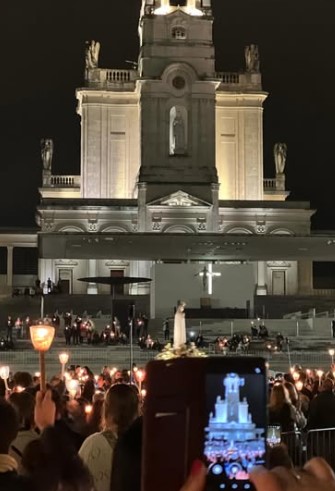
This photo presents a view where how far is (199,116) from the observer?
61.3m

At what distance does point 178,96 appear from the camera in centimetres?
6128

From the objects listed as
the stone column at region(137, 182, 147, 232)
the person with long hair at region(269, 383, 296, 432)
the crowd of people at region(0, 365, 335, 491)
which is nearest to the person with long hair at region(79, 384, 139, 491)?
the crowd of people at region(0, 365, 335, 491)

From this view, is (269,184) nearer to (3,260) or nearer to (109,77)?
(109,77)

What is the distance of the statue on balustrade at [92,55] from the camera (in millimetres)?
63750

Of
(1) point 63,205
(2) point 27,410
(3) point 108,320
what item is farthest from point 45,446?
(1) point 63,205

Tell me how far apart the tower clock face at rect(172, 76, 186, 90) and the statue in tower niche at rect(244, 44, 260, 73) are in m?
6.27

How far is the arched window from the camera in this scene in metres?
61.4

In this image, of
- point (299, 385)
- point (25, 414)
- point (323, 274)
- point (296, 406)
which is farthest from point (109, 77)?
point (25, 414)

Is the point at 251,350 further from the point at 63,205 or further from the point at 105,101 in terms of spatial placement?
the point at 105,101

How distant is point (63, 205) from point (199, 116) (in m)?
10.4

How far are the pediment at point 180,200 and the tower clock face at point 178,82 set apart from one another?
7.02 metres

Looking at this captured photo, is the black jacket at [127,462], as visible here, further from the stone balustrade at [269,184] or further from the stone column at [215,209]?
the stone balustrade at [269,184]

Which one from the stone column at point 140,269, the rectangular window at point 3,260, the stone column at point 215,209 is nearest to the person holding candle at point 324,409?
the stone column at point 140,269

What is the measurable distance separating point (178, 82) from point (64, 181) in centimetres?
1071
